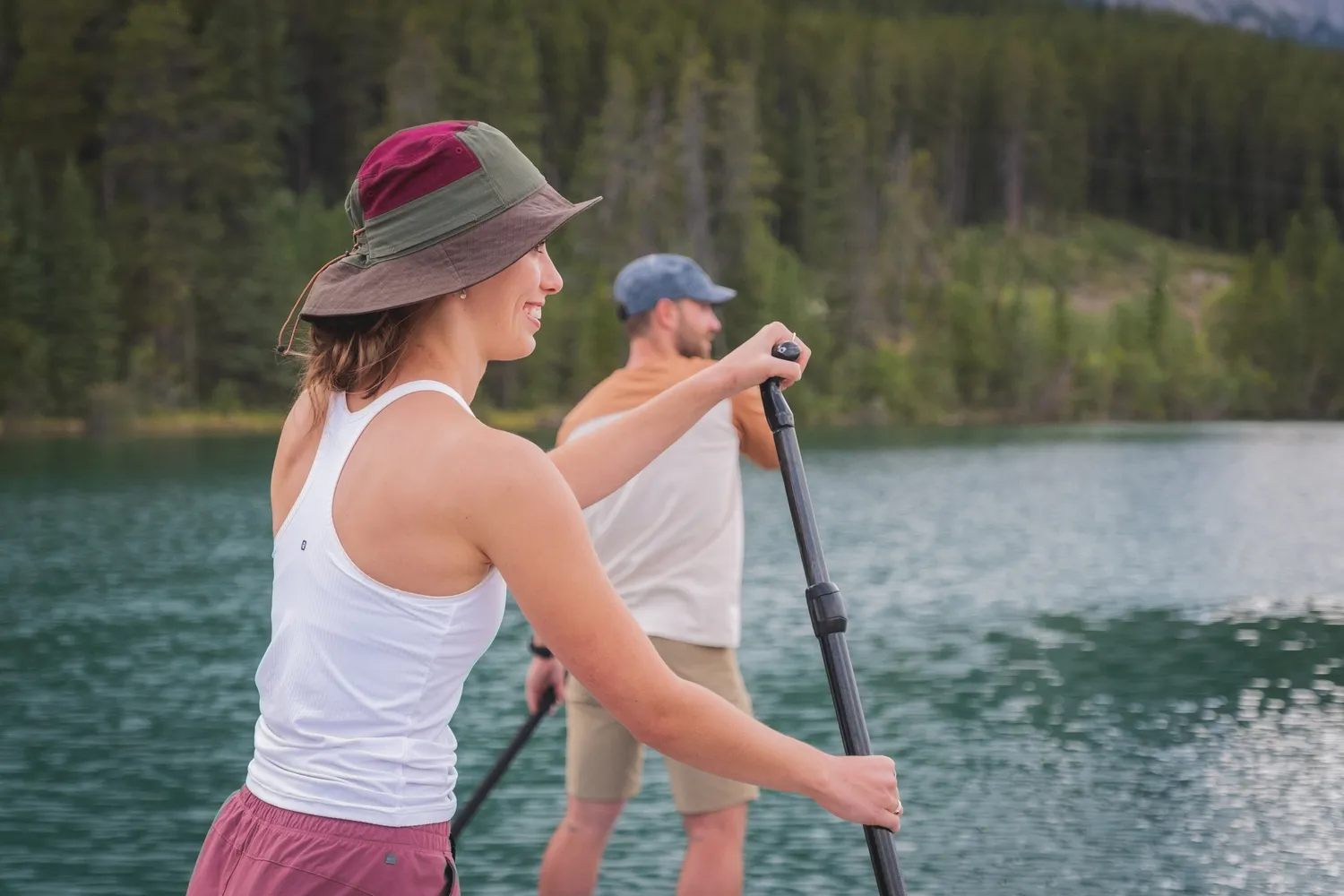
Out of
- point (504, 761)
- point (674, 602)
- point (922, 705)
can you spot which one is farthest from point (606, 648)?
point (922, 705)

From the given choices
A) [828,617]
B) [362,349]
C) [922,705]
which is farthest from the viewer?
[922,705]

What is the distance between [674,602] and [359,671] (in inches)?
113

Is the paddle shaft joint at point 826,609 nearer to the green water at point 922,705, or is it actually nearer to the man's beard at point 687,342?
the man's beard at point 687,342

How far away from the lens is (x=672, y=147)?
→ 89625 millimetres

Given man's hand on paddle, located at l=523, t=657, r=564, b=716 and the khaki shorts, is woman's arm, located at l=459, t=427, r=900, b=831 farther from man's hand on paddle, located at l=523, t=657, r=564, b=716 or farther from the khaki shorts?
man's hand on paddle, located at l=523, t=657, r=564, b=716

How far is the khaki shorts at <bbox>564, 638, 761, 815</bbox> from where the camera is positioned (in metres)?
4.76

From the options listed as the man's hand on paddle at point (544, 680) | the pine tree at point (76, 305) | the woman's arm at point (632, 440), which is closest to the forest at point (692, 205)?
the pine tree at point (76, 305)

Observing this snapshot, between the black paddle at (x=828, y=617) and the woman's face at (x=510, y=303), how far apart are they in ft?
1.49

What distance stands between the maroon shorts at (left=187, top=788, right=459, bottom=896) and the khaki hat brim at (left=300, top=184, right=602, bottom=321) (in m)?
0.61

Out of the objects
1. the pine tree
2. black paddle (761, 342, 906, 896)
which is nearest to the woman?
black paddle (761, 342, 906, 896)

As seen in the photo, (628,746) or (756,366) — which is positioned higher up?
(756,366)

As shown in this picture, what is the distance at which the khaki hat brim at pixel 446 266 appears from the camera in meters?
2.10

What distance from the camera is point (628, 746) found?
16.2 ft

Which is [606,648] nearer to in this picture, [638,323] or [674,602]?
[674,602]
